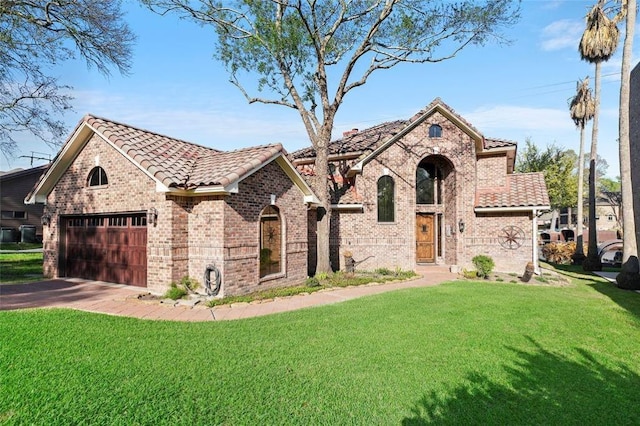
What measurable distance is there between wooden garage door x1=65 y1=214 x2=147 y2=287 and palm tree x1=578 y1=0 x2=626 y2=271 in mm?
20274

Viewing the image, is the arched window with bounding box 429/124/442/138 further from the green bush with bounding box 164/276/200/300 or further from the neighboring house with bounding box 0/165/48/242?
the neighboring house with bounding box 0/165/48/242

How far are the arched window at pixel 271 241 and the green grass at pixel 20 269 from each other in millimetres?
8438

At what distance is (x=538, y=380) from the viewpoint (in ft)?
15.0

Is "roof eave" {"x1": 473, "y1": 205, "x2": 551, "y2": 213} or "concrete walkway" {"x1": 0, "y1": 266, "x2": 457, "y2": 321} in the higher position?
"roof eave" {"x1": 473, "y1": 205, "x2": 551, "y2": 213}

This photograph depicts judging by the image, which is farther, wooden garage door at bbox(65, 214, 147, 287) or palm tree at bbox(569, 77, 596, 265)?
palm tree at bbox(569, 77, 596, 265)

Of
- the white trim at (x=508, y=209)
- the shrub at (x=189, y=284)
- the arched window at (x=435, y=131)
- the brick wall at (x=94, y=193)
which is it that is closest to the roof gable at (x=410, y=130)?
the arched window at (x=435, y=131)

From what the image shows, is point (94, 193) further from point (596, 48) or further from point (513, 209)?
point (596, 48)

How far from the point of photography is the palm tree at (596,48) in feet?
57.5

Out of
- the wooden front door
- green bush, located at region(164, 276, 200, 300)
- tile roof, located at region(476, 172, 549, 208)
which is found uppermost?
tile roof, located at region(476, 172, 549, 208)

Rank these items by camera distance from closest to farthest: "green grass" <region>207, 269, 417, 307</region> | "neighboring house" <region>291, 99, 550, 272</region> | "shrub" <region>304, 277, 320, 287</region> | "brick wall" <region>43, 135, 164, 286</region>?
"green grass" <region>207, 269, 417, 307</region>, "brick wall" <region>43, 135, 164, 286</region>, "shrub" <region>304, 277, 320, 287</region>, "neighboring house" <region>291, 99, 550, 272</region>

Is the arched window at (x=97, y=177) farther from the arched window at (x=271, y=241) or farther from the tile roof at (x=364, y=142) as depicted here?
the tile roof at (x=364, y=142)

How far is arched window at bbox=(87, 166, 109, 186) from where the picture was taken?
11.3 meters

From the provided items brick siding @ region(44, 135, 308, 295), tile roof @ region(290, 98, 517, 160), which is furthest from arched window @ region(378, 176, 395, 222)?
brick siding @ region(44, 135, 308, 295)

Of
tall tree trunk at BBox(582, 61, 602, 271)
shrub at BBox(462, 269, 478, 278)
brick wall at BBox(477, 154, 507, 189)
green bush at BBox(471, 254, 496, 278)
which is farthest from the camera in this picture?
tall tree trunk at BBox(582, 61, 602, 271)
